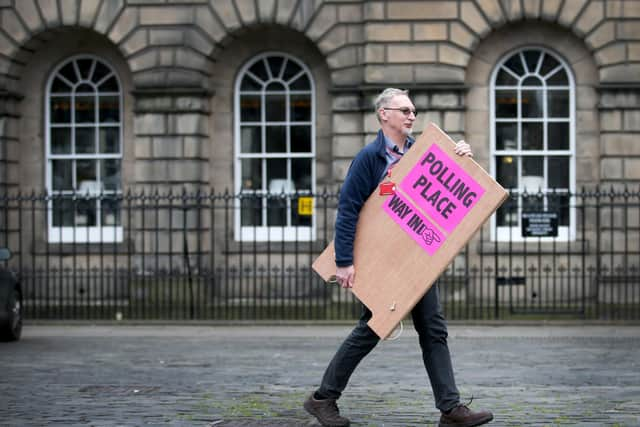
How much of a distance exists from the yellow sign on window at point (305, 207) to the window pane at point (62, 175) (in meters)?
4.27

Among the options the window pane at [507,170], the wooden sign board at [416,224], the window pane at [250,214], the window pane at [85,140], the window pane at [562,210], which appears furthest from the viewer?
the window pane at [85,140]

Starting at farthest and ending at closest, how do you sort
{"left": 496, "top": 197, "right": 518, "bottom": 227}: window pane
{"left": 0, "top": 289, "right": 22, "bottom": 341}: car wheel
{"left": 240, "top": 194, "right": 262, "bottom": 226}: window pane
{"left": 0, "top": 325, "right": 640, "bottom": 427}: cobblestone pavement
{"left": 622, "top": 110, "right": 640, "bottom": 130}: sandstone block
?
{"left": 240, "top": 194, "right": 262, "bottom": 226}: window pane
{"left": 496, "top": 197, "right": 518, "bottom": 227}: window pane
{"left": 622, "top": 110, "right": 640, "bottom": 130}: sandstone block
{"left": 0, "top": 289, "right": 22, "bottom": 341}: car wheel
{"left": 0, "top": 325, "right": 640, "bottom": 427}: cobblestone pavement

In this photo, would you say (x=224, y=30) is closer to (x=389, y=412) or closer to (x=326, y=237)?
(x=326, y=237)

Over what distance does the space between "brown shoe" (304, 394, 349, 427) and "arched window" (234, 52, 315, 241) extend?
41.6ft

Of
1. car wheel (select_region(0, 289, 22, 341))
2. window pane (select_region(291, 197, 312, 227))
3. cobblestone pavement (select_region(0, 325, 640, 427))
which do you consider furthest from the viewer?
window pane (select_region(291, 197, 312, 227))

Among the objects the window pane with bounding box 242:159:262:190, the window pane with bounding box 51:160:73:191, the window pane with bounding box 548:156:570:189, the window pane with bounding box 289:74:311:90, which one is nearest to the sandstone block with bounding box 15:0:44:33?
the window pane with bounding box 51:160:73:191

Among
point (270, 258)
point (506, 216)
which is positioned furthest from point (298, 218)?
point (506, 216)

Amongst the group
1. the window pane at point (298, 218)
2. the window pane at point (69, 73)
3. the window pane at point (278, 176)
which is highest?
the window pane at point (69, 73)

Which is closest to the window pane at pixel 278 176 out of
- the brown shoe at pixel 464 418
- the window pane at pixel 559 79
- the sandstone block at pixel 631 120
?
the window pane at pixel 559 79

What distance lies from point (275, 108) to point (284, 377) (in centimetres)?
1044

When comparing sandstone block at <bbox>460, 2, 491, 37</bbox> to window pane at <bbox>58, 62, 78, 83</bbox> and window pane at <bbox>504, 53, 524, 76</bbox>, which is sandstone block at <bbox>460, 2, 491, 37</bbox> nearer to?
window pane at <bbox>504, 53, 524, 76</bbox>

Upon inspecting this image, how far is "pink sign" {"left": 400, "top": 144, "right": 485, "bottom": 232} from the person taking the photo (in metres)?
7.06

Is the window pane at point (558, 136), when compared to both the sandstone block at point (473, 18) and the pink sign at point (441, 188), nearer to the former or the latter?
the sandstone block at point (473, 18)

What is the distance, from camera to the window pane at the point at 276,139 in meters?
20.3
